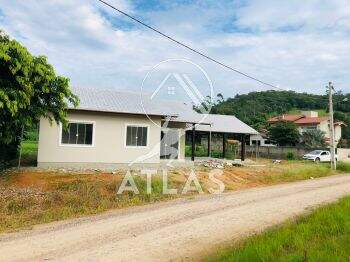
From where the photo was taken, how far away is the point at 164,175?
17.9 metres

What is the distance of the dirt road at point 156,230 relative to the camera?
25.7 feet

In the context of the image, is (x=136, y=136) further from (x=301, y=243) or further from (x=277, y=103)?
(x=277, y=103)

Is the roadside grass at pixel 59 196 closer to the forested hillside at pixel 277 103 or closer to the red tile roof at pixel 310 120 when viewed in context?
the red tile roof at pixel 310 120

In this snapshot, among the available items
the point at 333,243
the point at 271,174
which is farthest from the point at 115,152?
the point at 333,243

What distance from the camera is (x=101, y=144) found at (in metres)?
20.6

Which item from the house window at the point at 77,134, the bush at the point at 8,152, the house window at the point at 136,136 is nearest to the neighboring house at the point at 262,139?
the house window at the point at 136,136

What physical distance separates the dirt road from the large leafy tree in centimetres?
537

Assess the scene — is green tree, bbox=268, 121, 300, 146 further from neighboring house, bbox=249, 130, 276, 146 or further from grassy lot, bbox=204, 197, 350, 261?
grassy lot, bbox=204, 197, 350, 261

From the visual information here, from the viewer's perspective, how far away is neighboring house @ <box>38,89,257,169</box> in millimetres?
19719

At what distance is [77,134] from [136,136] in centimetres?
314

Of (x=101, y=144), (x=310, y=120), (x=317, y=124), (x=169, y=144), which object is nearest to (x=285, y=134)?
(x=317, y=124)

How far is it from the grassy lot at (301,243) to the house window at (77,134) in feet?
41.9

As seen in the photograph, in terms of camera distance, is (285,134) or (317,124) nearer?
(285,134)

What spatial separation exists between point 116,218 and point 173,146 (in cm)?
1408
